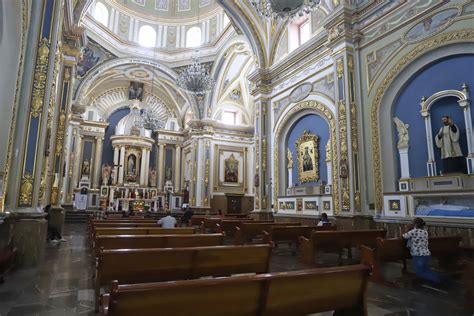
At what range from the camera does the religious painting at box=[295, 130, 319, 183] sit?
35.5 ft

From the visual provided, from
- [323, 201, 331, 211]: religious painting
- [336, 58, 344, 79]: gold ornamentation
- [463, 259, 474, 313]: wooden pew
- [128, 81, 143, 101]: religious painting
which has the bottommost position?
[463, 259, 474, 313]: wooden pew

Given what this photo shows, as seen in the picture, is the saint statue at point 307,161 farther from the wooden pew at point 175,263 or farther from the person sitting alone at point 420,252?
the wooden pew at point 175,263

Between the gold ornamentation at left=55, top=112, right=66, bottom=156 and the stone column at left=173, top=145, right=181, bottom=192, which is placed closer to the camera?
the gold ornamentation at left=55, top=112, right=66, bottom=156

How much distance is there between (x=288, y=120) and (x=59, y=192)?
8.40 metres

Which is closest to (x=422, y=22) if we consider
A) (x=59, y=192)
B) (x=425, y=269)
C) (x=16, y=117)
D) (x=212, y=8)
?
(x=425, y=269)

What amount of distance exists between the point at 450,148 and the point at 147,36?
694 inches

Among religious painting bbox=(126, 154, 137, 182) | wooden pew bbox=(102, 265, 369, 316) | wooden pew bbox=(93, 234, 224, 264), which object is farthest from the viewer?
religious painting bbox=(126, 154, 137, 182)

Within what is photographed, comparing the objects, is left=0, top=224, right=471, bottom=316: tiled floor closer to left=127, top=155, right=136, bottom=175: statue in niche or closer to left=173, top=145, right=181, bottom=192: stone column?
left=127, top=155, right=136, bottom=175: statue in niche

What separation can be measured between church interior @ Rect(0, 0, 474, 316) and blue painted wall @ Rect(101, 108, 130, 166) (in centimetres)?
328

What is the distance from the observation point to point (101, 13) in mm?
17234

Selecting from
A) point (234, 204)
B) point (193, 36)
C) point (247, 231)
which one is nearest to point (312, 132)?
point (247, 231)

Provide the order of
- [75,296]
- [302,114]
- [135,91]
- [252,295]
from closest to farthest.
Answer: [252,295] → [75,296] → [302,114] → [135,91]

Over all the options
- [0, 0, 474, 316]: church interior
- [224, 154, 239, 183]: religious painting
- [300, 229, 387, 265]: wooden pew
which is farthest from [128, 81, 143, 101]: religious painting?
[300, 229, 387, 265]: wooden pew

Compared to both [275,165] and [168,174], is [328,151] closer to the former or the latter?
[275,165]
